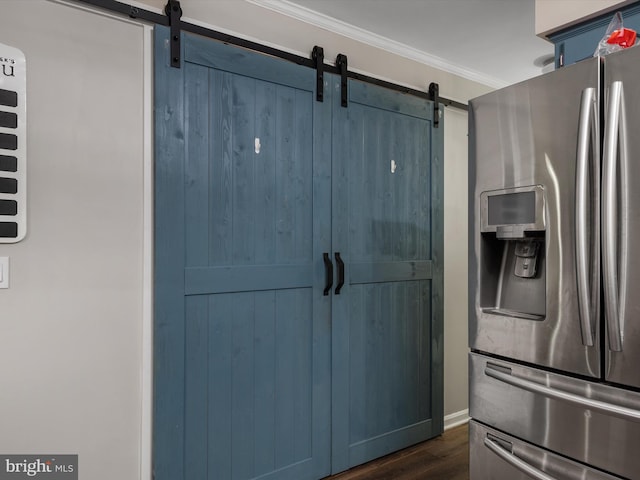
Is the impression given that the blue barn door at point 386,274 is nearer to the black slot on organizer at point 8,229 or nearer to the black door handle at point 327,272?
the black door handle at point 327,272

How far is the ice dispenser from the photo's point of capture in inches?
59.4

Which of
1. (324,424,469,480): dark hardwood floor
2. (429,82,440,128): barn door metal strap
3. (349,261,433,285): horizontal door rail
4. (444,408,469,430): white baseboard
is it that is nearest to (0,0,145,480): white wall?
(349,261,433,285): horizontal door rail

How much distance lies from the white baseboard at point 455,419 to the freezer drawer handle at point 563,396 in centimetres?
166

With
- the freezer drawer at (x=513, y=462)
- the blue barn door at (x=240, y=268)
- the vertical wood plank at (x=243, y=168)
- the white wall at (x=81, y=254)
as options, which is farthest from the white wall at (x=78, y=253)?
the freezer drawer at (x=513, y=462)

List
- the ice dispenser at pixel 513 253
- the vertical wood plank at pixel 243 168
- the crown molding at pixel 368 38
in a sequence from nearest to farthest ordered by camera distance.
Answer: the ice dispenser at pixel 513 253 → the vertical wood plank at pixel 243 168 → the crown molding at pixel 368 38

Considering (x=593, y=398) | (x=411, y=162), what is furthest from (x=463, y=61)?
(x=593, y=398)

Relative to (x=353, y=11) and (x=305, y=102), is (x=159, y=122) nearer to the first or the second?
(x=305, y=102)

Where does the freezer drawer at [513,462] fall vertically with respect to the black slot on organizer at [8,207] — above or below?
below

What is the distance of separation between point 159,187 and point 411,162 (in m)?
1.58

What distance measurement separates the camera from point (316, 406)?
242cm

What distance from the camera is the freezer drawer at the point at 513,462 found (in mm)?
1406

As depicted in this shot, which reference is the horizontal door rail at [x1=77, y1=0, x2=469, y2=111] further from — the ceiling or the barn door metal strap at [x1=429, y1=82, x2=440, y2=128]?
the ceiling

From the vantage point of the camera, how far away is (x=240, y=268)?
2.15m

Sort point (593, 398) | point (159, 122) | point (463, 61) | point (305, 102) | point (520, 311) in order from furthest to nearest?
point (463, 61) → point (305, 102) → point (159, 122) → point (520, 311) → point (593, 398)
